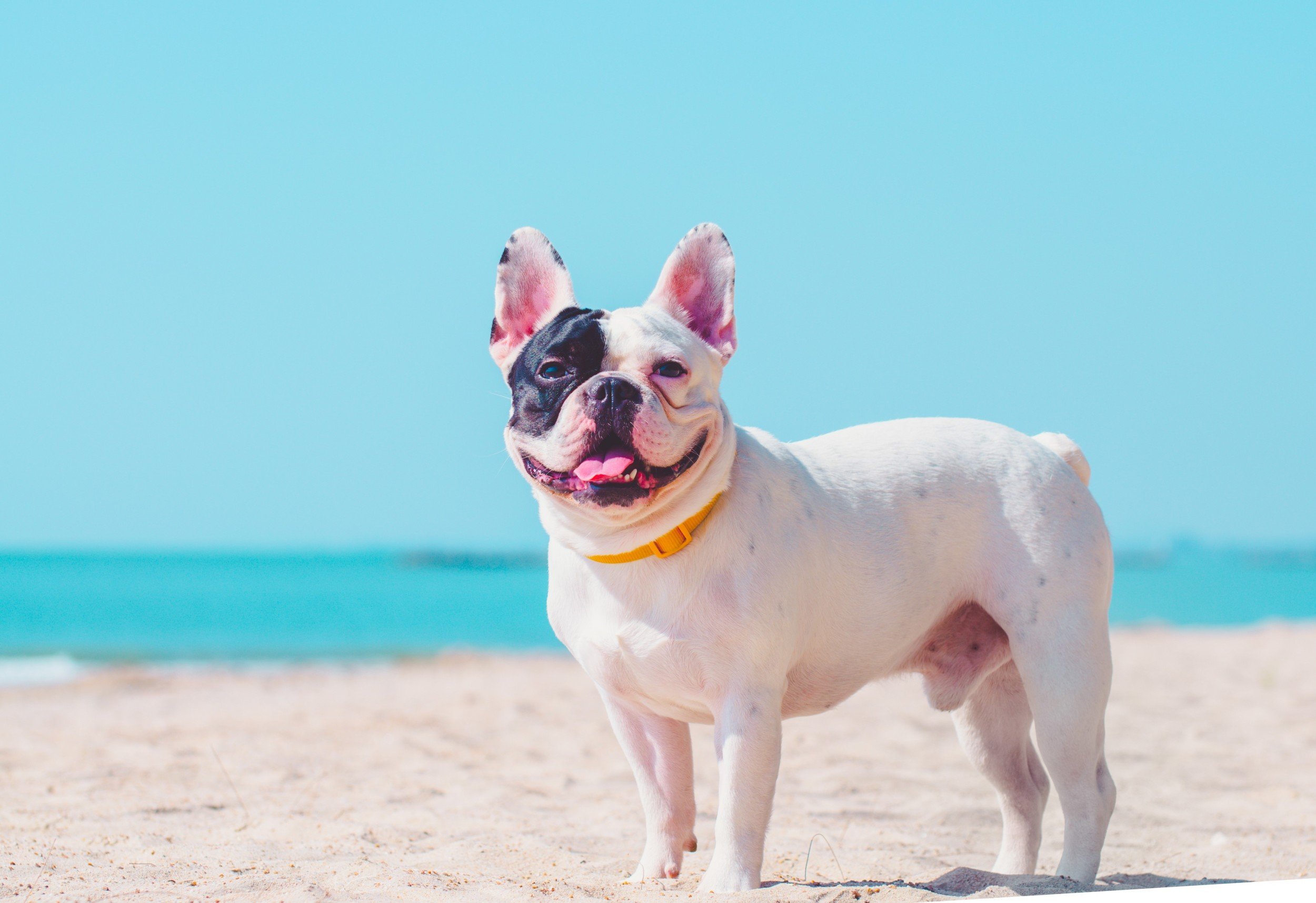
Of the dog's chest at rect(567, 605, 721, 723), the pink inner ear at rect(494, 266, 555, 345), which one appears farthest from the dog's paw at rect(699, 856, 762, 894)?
the pink inner ear at rect(494, 266, 555, 345)

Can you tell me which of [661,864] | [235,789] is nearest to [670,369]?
[661,864]

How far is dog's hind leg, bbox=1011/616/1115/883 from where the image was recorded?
3.00 m

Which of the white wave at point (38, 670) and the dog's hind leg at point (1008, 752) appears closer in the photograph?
the dog's hind leg at point (1008, 752)

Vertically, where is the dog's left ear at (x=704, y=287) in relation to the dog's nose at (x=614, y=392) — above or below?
above

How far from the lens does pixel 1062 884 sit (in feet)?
9.66

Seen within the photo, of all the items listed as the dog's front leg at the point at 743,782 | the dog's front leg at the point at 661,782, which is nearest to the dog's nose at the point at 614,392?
the dog's front leg at the point at 743,782

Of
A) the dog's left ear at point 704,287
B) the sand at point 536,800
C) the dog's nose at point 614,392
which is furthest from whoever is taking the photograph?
the sand at point 536,800

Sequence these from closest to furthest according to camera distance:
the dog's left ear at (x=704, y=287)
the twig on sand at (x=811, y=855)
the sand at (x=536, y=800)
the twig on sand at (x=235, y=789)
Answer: the dog's left ear at (x=704, y=287)
the sand at (x=536, y=800)
the twig on sand at (x=811, y=855)
the twig on sand at (x=235, y=789)

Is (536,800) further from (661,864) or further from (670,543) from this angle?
(670,543)

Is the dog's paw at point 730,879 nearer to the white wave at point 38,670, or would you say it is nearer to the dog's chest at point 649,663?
the dog's chest at point 649,663

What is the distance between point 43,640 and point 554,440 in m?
16.0

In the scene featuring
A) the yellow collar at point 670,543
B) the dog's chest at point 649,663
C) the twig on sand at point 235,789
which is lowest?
the twig on sand at point 235,789

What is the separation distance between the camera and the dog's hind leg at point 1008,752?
137 inches

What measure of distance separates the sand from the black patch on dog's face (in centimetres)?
116
